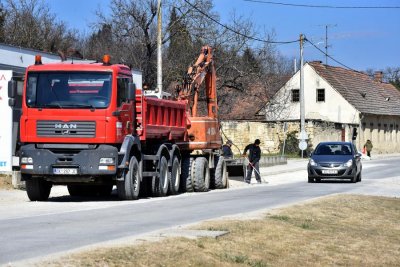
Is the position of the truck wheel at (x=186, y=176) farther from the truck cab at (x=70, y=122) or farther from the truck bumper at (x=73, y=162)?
the truck bumper at (x=73, y=162)

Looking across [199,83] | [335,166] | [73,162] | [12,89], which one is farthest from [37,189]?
[335,166]

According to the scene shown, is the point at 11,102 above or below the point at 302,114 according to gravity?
below

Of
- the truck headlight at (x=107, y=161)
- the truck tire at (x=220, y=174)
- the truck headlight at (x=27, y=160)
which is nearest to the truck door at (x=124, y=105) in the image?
the truck headlight at (x=107, y=161)

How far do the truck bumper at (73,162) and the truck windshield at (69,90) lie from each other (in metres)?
1.09

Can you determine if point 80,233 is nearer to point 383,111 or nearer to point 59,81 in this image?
point 59,81

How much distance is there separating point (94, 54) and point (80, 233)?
54.4 meters

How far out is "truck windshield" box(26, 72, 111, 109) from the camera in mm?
20375

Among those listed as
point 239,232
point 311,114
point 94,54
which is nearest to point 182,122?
point 239,232

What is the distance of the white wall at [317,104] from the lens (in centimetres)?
7581

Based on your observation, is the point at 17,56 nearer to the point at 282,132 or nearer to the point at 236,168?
the point at 236,168

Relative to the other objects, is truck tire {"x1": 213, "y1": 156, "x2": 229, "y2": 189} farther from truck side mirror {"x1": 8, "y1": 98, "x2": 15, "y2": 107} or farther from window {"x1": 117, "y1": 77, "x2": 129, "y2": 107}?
truck side mirror {"x1": 8, "y1": 98, "x2": 15, "y2": 107}

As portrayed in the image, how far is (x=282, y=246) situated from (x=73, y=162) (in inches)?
362

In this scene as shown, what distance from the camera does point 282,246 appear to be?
12352 mm

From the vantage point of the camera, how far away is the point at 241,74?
51.1 metres
